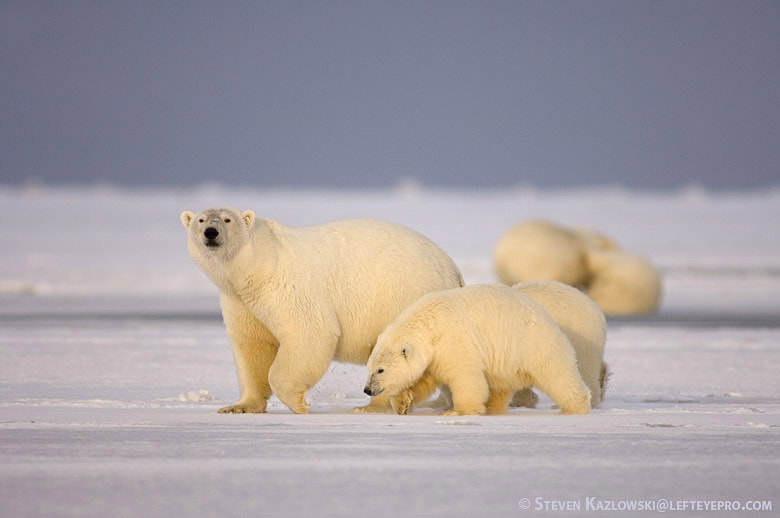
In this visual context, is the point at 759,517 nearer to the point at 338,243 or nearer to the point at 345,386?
the point at 338,243

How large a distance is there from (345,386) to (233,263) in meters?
2.38

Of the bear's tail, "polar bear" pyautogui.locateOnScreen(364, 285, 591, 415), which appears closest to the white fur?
the bear's tail

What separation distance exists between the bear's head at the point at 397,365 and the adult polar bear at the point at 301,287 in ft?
1.44

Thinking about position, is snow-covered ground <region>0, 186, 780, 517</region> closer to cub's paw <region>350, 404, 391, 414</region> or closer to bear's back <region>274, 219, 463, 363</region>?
cub's paw <region>350, 404, 391, 414</region>

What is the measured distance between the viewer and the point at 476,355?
7207 mm

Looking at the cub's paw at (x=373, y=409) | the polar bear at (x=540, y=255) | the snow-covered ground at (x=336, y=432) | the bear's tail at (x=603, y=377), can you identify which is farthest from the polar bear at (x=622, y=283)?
the cub's paw at (x=373, y=409)

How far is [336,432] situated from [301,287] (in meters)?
1.51

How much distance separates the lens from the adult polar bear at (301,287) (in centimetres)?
745

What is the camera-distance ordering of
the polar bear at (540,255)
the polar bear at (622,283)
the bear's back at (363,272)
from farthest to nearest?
the polar bear at (540,255) < the polar bear at (622,283) < the bear's back at (363,272)

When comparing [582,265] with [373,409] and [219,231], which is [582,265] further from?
[219,231]

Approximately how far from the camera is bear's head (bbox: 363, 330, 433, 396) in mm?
7168

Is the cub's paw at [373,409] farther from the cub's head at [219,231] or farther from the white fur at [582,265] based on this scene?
the white fur at [582,265]

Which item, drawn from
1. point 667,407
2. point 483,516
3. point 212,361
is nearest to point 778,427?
point 667,407

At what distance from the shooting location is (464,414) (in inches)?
281
